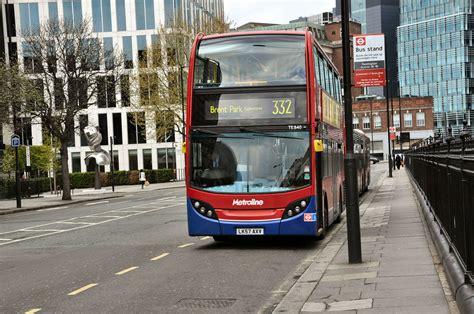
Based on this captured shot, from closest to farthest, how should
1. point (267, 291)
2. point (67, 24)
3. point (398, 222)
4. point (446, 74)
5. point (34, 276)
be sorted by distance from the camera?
point (267, 291)
point (34, 276)
point (398, 222)
point (67, 24)
point (446, 74)

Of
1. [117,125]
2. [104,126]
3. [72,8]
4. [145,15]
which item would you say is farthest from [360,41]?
[72,8]

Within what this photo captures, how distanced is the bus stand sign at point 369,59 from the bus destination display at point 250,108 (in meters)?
7.89

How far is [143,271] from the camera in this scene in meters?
10.3

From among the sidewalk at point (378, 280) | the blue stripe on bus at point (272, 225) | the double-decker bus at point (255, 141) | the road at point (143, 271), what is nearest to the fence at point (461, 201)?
the sidewalk at point (378, 280)

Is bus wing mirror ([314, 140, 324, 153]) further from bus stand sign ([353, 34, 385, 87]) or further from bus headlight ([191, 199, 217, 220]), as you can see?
bus stand sign ([353, 34, 385, 87])

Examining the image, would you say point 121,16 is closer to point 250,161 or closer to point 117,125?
point 117,125

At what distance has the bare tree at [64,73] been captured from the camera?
3656cm

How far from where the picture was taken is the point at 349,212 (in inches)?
387

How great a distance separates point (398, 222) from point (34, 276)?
29.4 feet

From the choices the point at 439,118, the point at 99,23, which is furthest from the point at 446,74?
the point at 99,23

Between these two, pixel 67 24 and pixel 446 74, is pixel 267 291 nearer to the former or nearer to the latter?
pixel 67 24

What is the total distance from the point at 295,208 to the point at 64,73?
28.1 m

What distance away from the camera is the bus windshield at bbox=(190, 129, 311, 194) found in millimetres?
12484

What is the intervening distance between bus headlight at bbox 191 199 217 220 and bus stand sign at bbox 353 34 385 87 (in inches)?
362
